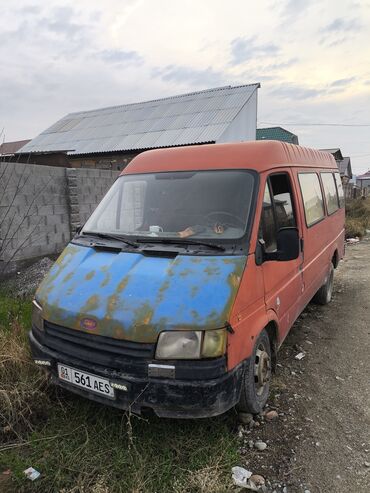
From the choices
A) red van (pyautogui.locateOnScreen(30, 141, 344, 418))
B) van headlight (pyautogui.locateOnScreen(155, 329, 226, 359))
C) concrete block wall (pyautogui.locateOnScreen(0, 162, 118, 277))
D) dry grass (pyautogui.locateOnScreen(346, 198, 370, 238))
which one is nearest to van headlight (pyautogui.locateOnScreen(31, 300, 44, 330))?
red van (pyautogui.locateOnScreen(30, 141, 344, 418))

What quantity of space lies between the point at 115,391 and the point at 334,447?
1603mm

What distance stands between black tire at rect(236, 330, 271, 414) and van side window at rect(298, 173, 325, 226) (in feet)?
5.51

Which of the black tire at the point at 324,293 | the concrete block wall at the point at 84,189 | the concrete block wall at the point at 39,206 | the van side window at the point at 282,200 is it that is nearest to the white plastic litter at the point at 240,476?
the van side window at the point at 282,200

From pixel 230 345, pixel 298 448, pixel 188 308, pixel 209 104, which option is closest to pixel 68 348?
pixel 188 308

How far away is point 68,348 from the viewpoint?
2.68 metres

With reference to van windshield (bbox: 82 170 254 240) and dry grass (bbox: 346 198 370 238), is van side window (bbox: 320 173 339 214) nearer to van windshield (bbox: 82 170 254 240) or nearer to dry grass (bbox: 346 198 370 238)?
van windshield (bbox: 82 170 254 240)

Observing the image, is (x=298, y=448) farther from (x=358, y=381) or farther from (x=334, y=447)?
(x=358, y=381)

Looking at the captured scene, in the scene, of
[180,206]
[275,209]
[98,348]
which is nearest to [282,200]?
[275,209]

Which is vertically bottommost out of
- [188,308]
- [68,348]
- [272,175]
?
[68,348]

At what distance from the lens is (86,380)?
256 centimetres

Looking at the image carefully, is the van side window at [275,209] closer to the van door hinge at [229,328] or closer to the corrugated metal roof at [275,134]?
the van door hinge at [229,328]

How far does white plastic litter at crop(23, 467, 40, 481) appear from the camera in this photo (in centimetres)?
239

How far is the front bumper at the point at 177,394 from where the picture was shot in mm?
2324

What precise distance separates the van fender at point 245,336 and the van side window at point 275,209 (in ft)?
1.86
